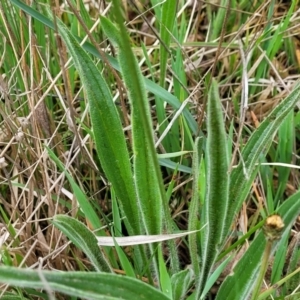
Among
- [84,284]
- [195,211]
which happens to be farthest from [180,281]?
[84,284]

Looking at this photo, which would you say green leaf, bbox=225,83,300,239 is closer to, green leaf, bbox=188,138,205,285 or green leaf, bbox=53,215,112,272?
green leaf, bbox=188,138,205,285

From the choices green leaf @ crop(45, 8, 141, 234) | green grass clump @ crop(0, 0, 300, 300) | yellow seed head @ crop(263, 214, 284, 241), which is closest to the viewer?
yellow seed head @ crop(263, 214, 284, 241)

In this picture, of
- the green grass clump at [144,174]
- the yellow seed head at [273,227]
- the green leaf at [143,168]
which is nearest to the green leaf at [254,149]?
the green grass clump at [144,174]

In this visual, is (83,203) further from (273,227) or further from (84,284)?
(273,227)

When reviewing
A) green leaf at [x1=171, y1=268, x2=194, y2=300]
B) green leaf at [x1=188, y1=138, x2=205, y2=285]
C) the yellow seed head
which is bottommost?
green leaf at [x1=171, y1=268, x2=194, y2=300]

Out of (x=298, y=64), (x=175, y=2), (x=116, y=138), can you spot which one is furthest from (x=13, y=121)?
(x=298, y=64)

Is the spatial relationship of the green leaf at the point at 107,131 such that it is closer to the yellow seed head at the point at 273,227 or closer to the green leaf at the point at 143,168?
the green leaf at the point at 143,168

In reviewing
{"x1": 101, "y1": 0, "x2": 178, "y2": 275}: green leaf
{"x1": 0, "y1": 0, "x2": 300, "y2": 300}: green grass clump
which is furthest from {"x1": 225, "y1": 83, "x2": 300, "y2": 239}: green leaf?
{"x1": 101, "y1": 0, "x2": 178, "y2": 275}: green leaf
